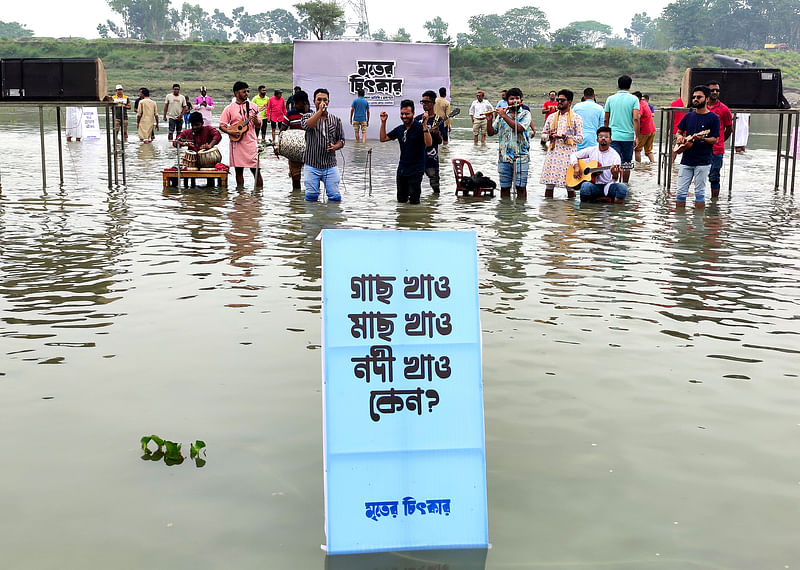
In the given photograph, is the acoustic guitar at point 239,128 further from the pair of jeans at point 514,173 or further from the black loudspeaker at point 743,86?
the black loudspeaker at point 743,86

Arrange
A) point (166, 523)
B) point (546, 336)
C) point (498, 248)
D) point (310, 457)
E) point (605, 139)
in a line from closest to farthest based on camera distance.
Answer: point (166, 523) < point (310, 457) < point (546, 336) < point (498, 248) < point (605, 139)

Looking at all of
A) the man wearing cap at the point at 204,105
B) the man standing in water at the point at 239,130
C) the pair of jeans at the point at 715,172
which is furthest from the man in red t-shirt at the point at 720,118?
the man wearing cap at the point at 204,105

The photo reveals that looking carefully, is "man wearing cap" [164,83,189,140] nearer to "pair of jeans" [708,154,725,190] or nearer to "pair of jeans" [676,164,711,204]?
"pair of jeans" [708,154,725,190]

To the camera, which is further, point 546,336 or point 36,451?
point 546,336

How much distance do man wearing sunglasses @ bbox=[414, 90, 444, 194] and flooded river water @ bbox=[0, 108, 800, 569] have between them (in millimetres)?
2963

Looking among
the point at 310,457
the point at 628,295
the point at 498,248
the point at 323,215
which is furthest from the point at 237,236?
the point at 310,457

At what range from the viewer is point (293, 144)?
15812 mm

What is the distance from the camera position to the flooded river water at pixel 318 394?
13.4 feet

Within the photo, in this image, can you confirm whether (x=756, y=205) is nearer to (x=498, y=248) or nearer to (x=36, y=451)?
(x=498, y=248)

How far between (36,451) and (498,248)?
6.74 m

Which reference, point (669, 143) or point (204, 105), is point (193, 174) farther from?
point (204, 105)

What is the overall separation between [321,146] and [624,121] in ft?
18.7

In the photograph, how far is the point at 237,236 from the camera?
11.5 meters

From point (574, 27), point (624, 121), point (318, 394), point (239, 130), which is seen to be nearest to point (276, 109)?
point (239, 130)
